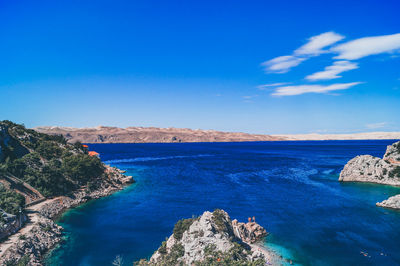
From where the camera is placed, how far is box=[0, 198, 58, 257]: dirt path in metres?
24.0

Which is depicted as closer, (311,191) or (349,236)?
(349,236)

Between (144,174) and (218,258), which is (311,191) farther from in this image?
(144,174)

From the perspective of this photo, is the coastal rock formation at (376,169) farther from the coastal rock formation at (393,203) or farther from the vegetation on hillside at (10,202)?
the vegetation on hillside at (10,202)

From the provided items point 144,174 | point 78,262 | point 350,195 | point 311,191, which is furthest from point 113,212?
point 350,195

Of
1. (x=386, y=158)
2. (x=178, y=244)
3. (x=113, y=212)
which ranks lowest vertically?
(x=113, y=212)

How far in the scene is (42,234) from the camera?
2791 centimetres

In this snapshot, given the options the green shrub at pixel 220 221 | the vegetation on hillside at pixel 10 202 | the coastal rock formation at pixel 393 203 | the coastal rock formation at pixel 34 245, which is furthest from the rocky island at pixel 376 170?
the vegetation on hillside at pixel 10 202

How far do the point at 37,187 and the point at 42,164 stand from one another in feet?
27.3

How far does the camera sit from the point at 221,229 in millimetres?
21547

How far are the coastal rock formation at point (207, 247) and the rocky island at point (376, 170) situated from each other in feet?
162

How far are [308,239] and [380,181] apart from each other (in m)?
42.4

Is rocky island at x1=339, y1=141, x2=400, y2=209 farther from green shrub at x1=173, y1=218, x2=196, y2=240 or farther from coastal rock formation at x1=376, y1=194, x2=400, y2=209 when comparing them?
green shrub at x1=173, y1=218, x2=196, y2=240

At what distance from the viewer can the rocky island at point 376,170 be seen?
188 feet

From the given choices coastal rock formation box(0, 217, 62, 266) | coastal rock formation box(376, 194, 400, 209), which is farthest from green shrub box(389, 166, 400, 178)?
coastal rock formation box(0, 217, 62, 266)
